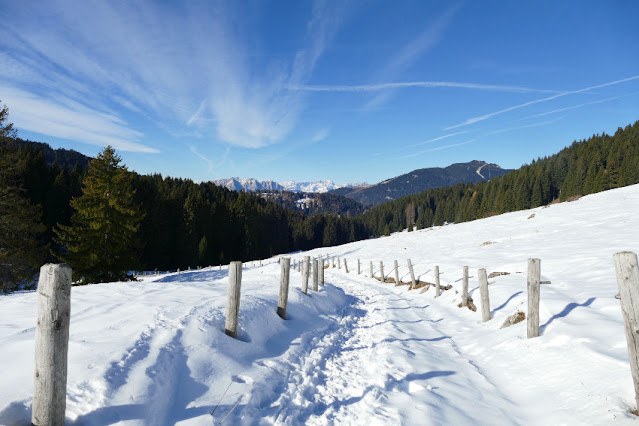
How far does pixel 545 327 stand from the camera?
6.85m

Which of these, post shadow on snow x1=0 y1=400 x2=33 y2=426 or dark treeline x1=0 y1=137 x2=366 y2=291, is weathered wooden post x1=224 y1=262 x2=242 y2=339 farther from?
dark treeline x1=0 y1=137 x2=366 y2=291

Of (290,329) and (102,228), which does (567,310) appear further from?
(102,228)

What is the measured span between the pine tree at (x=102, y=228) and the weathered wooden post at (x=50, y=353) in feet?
61.2

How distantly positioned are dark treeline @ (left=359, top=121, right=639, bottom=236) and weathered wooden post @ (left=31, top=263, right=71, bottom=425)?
Result: 276ft

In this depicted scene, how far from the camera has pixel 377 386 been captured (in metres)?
5.14

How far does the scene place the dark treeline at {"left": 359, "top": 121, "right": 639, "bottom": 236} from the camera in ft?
203

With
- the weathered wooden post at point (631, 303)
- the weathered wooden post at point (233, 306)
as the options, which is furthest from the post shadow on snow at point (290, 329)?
the weathered wooden post at point (631, 303)

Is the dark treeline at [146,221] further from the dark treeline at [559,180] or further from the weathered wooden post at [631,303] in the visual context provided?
the dark treeline at [559,180]

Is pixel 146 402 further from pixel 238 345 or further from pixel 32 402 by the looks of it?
pixel 238 345

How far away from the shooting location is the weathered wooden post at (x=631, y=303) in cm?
365

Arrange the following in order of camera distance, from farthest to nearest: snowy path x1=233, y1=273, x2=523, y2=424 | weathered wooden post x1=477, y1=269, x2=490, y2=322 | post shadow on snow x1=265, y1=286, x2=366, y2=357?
1. weathered wooden post x1=477, y1=269, x2=490, y2=322
2. post shadow on snow x1=265, y1=286, x2=366, y2=357
3. snowy path x1=233, y1=273, x2=523, y2=424

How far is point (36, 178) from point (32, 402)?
173ft

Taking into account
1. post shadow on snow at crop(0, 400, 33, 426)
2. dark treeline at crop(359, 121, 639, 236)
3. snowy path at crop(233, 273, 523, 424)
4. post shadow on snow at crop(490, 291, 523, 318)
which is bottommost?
snowy path at crop(233, 273, 523, 424)

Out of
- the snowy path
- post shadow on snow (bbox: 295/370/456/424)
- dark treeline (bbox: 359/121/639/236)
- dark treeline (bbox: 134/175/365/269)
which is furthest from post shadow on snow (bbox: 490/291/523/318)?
dark treeline (bbox: 359/121/639/236)
